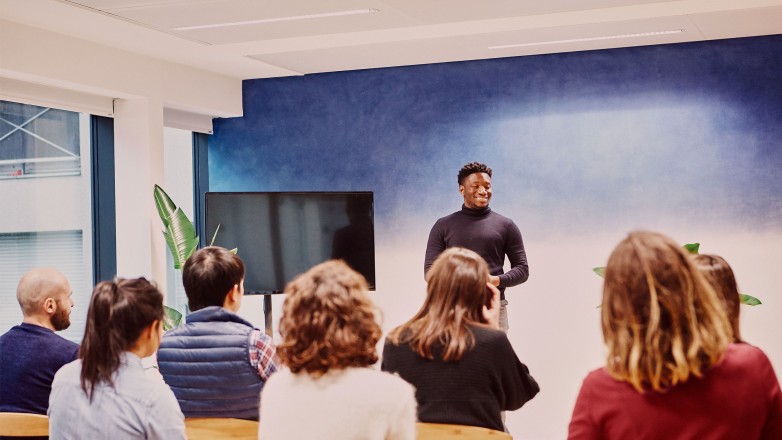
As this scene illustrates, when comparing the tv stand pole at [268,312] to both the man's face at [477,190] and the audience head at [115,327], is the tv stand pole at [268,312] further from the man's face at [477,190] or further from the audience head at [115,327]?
the audience head at [115,327]

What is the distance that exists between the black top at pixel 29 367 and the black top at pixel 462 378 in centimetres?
135

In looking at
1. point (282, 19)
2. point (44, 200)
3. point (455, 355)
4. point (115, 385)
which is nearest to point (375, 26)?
point (282, 19)

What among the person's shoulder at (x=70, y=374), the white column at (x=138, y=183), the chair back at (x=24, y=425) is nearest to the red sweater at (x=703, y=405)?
the person's shoulder at (x=70, y=374)

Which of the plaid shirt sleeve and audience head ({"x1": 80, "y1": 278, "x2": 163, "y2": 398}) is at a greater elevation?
audience head ({"x1": 80, "y1": 278, "x2": 163, "y2": 398})

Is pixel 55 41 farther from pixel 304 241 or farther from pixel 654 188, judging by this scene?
pixel 654 188

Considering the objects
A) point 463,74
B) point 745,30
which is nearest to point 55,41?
point 463,74

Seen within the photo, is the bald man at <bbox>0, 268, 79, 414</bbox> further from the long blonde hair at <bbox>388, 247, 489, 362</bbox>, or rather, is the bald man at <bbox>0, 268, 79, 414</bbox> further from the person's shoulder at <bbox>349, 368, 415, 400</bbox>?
the person's shoulder at <bbox>349, 368, 415, 400</bbox>

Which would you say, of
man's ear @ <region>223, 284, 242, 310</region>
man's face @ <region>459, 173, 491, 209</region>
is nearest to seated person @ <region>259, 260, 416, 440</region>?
man's ear @ <region>223, 284, 242, 310</region>

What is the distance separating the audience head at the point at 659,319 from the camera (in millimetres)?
1759

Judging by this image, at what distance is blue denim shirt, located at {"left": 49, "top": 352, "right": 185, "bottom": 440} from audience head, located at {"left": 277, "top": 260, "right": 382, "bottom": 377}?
416mm

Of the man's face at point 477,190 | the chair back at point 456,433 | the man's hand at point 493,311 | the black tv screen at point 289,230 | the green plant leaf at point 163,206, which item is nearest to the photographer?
the chair back at point 456,433

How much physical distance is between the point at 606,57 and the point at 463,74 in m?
0.97

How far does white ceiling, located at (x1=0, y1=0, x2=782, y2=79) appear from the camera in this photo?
448 centimetres

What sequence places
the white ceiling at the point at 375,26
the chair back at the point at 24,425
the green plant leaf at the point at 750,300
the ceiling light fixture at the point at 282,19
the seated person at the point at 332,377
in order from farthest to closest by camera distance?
the green plant leaf at the point at 750,300
the ceiling light fixture at the point at 282,19
the white ceiling at the point at 375,26
the chair back at the point at 24,425
the seated person at the point at 332,377
